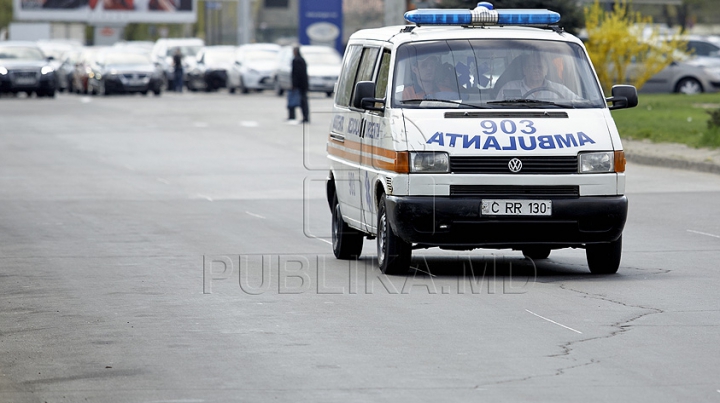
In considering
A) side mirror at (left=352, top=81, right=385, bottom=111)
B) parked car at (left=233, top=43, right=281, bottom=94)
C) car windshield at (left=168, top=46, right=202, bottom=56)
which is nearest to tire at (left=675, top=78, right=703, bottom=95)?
parked car at (left=233, top=43, right=281, bottom=94)

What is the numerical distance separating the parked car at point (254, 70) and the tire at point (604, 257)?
41.5m

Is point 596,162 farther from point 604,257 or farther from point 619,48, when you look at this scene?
point 619,48

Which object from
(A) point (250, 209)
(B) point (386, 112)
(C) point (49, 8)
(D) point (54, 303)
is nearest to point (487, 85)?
(B) point (386, 112)

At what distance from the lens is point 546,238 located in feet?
35.1

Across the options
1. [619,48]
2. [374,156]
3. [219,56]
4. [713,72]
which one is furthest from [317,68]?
[374,156]

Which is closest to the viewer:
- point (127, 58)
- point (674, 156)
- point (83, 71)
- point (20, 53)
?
point (674, 156)

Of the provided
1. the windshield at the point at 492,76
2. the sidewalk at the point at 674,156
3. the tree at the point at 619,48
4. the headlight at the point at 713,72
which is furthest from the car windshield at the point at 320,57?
the windshield at the point at 492,76

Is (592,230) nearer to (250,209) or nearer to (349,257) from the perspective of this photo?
(349,257)

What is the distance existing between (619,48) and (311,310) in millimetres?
26955

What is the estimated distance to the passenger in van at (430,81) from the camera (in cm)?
1115

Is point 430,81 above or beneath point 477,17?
beneath

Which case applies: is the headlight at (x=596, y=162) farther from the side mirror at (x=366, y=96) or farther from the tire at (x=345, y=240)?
the tire at (x=345, y=240)

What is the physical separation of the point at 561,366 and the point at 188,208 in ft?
34.0

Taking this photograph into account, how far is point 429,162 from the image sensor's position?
10.6 metres
